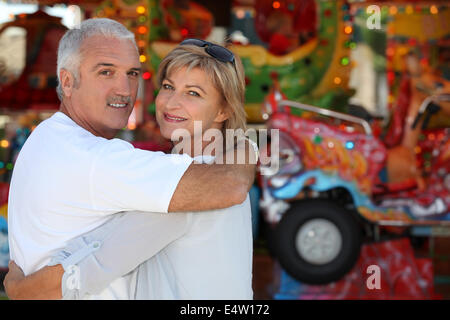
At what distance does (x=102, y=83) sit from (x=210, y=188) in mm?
568

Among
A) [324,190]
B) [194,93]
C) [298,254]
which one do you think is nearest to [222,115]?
[194,93]

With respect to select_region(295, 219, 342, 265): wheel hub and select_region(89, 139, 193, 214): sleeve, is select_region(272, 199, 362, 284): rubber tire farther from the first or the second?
select_region(89, 139, 193, 214): sleeve

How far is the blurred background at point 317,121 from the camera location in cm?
508

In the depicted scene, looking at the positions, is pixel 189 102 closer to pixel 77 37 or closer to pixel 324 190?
pixel 77 37

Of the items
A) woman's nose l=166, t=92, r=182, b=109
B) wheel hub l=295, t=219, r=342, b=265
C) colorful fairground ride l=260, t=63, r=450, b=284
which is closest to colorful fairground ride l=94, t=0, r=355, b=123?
colorful fairground ride l=260, t=63, r=450, b=284

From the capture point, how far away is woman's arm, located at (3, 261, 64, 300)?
5.52ft

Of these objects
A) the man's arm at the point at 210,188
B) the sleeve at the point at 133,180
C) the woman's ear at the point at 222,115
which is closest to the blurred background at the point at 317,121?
the woman's ear at the point at 222,115

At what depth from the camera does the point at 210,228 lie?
1.69 m

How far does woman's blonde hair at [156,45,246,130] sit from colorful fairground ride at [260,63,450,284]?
10.0ft

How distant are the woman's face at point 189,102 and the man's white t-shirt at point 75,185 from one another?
0.86 ft

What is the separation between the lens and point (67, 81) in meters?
2.02

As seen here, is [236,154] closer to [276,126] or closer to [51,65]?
[276,126]

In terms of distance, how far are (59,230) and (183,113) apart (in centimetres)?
51
